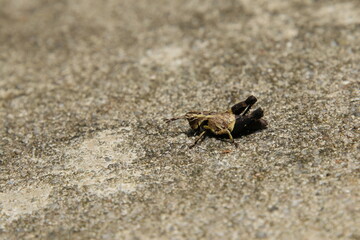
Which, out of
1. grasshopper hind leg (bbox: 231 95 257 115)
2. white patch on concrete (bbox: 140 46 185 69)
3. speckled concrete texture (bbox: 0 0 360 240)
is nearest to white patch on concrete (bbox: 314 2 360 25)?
speckled concrete texture (bbox: 0 0 360 240)

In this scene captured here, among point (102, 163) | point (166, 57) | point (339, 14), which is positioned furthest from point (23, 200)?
point (339, 14)

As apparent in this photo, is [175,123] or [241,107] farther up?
[241,107]

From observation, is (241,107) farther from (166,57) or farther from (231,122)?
(166,57)

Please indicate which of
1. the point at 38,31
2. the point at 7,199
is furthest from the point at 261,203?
the point at 38,31

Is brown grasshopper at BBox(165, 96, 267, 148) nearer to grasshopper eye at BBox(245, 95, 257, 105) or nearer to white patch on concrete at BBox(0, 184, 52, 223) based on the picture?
grasshopper eye at BBox(245, 95, 257, 105)

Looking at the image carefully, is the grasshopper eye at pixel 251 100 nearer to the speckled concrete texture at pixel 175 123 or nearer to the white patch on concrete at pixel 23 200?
the speckled concrete texture at pixel 175 123
